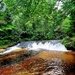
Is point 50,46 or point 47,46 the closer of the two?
point 50,46

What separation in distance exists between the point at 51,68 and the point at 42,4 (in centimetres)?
2095

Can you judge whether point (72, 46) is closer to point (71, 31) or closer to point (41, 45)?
point (71, 31)

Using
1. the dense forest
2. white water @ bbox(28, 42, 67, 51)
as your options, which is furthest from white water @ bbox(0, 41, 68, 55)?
the dense forest

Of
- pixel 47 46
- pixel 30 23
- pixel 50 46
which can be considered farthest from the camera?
pixel 30 23

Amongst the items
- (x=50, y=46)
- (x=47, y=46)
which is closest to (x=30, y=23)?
(x=47, y=46)

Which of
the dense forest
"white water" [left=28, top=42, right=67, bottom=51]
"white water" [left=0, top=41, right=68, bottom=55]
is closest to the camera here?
"white water" [left=0, top=41, right=68, bottom=55]

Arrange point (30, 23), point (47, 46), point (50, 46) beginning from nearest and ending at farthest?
point (50, 46) → point (47, 46) → point (30, 23)

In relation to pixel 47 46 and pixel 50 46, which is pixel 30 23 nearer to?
pixel 47 46

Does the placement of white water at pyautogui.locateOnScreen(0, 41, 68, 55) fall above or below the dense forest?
below

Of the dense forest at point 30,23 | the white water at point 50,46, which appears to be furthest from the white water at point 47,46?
the dense forest at point 30,23

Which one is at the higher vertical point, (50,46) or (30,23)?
(30,23)

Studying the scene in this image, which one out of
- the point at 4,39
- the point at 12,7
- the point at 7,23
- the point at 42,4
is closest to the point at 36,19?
the point at 42,4

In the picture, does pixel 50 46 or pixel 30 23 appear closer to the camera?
pixel 50 46

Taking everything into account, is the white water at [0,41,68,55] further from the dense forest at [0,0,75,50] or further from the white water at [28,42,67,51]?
the dense forest at [0,0,75,50]
